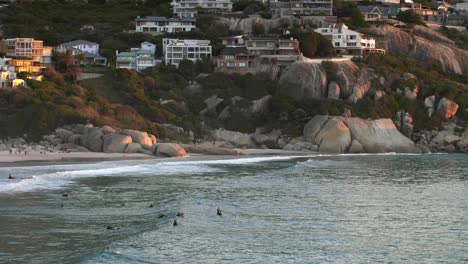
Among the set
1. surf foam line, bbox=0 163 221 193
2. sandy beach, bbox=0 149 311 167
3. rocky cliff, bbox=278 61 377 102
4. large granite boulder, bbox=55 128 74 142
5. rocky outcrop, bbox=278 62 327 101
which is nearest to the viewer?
surf foam line, bbox=0 163 221 193

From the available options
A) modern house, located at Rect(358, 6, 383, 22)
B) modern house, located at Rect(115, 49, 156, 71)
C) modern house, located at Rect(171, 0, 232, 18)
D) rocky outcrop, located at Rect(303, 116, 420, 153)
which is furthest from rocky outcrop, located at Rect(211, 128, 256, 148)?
modern house, located at Rect(358, 6, 383, 22)

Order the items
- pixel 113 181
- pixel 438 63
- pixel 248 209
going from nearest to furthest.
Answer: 1. pixel 248 209
2. pixel 113 181
3. pixel 438 63

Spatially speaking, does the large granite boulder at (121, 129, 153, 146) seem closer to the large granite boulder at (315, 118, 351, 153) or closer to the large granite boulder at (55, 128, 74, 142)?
the large granite boulder at (55, 128, 74, 142)


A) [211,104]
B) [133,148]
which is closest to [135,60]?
[211,104]

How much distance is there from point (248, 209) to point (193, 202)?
3513 millimetres

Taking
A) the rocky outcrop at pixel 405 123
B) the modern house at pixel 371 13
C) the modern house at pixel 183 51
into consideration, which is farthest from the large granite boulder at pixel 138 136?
the modern house at pixel 371 13

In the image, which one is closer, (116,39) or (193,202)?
(193,202)

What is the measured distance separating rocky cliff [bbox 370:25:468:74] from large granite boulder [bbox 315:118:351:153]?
27.7 m

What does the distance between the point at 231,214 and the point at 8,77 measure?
155ft

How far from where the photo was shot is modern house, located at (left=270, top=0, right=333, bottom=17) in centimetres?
11944

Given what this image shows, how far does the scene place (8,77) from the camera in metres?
86.0

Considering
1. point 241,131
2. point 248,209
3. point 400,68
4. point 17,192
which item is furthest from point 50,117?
point 400,68

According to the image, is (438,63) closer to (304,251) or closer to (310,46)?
(310,46)

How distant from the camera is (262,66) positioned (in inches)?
3893
